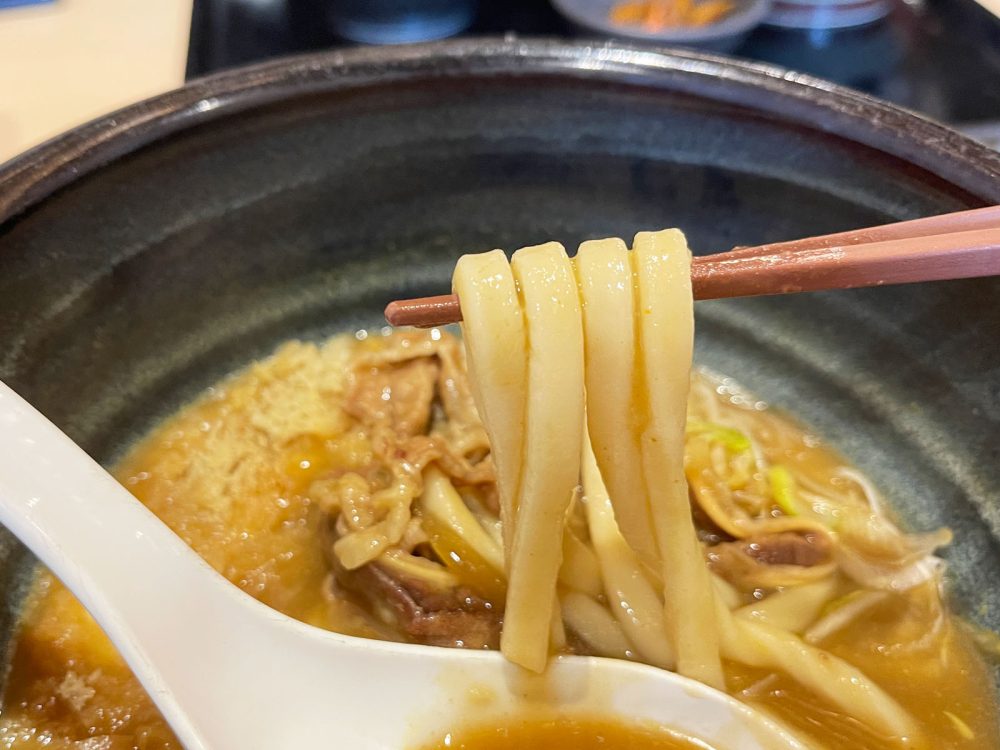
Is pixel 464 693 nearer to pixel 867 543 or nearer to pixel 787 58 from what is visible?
pixel 867 543

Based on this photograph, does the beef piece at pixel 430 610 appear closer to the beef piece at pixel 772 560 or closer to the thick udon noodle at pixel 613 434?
the thick udon noodle at pixel 613 434

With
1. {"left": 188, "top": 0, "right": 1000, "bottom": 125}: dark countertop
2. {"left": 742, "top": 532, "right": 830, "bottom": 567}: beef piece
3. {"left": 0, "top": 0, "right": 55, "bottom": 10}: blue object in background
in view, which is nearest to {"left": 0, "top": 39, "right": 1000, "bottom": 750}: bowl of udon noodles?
{"left": 742, "top": 532, "right": 830, "bottom": 567}: beef piece

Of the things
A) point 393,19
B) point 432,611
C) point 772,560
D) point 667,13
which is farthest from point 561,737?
point 667,13

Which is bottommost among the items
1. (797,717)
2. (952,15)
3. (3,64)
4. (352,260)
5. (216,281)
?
(797,717)

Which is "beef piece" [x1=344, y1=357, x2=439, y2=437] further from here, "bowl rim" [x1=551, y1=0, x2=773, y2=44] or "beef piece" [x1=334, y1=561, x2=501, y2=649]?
"bowl rim" [x1=551, y1=0, x2=773, y2=44]

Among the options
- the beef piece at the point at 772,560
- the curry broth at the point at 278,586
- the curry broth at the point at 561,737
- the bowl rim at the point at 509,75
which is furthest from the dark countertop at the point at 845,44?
the curry broth at the point at 561,737

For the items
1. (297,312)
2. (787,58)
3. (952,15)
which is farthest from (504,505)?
(952,15)
